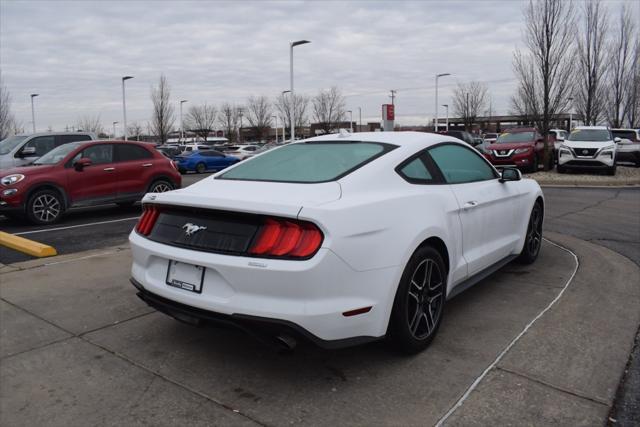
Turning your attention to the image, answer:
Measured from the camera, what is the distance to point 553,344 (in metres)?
3.63

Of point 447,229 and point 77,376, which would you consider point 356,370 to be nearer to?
point 447,229

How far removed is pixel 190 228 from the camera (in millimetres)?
3234

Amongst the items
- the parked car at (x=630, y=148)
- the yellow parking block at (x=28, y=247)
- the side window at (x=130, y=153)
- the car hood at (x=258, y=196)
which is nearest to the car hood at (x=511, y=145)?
the parked car at (x=630, y=148)

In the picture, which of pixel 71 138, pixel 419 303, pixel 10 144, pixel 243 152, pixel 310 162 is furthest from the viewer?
pixel 243 152

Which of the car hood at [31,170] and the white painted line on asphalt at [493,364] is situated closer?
the white painted line on asphalt at [493,364]

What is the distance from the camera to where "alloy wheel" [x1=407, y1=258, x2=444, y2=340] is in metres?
3.41

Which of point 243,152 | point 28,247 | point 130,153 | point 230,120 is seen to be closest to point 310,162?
point 28,247

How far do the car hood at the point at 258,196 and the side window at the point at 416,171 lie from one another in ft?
2.09

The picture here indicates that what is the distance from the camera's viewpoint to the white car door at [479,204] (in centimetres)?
411

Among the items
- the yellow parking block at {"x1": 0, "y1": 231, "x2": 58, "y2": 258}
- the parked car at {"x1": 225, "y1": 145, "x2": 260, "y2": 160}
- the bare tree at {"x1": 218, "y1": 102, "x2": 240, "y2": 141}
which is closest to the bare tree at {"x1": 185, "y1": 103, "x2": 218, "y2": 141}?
the bare tree at {"x1": 218, "y1": 102, "x2": 240, "y2": 141}

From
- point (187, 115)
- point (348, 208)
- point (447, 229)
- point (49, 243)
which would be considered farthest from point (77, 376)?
point (187, 115)

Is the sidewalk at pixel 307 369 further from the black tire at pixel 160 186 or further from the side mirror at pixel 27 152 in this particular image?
the side mirror at pixel 27 152

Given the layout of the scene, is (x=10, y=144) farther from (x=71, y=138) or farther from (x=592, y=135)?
(x=592, y=135)

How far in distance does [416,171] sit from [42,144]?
39.0 ft
